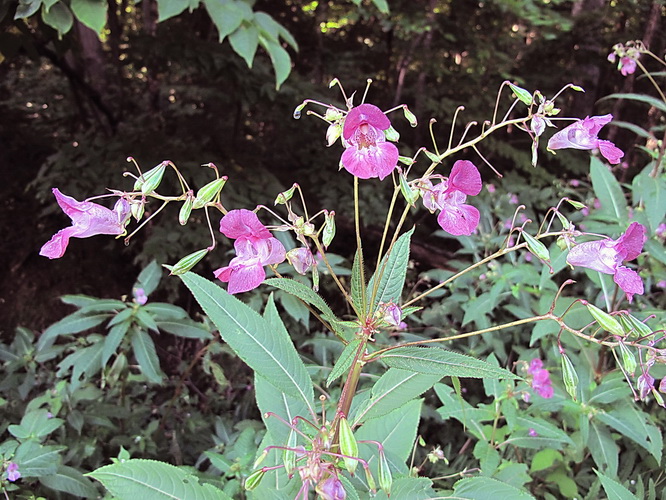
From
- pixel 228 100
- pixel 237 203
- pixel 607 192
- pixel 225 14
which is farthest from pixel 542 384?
pixel 228 100

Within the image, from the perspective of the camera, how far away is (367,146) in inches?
31.7

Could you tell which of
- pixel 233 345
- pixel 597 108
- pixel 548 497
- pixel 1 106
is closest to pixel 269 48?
pixel 233 345

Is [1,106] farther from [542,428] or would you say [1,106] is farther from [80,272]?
[542,428]

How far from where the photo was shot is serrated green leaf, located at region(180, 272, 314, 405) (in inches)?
36.5

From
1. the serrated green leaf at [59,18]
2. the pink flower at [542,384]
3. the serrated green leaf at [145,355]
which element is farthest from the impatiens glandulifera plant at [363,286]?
the serrated green leaf at [59,18]

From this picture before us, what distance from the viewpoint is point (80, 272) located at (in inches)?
156

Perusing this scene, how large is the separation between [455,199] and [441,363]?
0.95 ft

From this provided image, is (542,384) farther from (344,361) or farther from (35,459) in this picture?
(35,459)

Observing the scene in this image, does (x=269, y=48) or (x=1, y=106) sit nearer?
(x=269, y=48)

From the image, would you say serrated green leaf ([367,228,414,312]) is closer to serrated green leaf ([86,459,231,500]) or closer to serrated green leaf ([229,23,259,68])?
Result: serrated green leaf ([86,459,231,500])

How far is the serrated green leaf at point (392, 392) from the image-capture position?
1.03 m

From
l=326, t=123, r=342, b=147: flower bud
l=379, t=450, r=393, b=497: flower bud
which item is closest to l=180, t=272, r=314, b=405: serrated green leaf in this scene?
l=379, t=450, r=393, b=497: flower bud

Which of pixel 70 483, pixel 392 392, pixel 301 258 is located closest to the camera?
pixel 301 258

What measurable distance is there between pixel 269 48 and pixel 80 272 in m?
2.80
